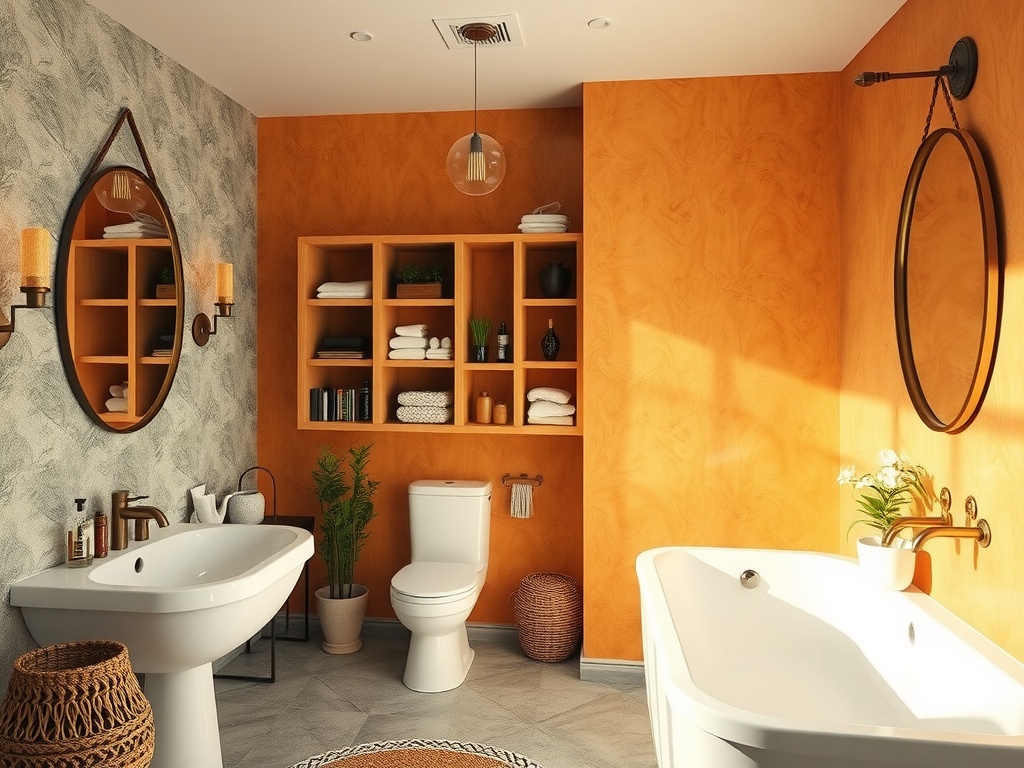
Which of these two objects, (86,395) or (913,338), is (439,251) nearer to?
(86,395)

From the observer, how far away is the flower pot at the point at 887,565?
7.55 ft

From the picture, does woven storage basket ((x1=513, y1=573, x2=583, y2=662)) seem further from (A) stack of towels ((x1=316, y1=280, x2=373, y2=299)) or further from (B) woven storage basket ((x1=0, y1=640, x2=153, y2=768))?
(B) woven storage basket ((x1=0, y1=640, x2=153, y2=768))

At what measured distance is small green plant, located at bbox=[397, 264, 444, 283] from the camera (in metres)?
3.77

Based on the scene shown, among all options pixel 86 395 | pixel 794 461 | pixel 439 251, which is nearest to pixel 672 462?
pixel 794 461

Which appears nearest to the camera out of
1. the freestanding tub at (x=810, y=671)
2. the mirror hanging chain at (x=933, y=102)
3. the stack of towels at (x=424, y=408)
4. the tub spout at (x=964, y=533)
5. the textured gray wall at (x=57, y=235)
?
the freestanding tub at (x=810, y=671)

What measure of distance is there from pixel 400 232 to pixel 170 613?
7.31ft

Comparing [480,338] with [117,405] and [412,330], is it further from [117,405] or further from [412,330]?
[117,405]

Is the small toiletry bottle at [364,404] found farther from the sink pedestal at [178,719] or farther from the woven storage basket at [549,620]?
the sink pedestal at [178,719]

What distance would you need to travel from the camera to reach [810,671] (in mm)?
2518

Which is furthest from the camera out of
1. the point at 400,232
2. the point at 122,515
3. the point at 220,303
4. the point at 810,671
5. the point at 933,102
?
the point at 400,232

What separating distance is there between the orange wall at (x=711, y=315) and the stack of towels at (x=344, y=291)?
1037mm

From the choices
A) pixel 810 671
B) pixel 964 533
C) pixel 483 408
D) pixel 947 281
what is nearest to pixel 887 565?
pixel 964 533

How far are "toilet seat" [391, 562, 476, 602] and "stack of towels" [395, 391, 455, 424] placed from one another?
65 centimetres

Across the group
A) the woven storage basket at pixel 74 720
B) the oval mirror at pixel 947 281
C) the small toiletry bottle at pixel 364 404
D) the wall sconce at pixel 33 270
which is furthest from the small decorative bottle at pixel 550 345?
the woven storage basket at pixel 74 720
